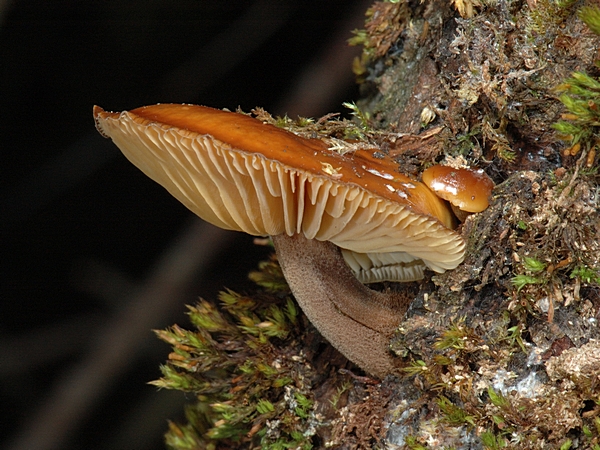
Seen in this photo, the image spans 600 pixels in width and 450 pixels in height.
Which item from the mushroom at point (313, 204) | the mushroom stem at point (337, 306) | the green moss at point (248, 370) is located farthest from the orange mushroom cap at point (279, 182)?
the green moss at point (248, 370)

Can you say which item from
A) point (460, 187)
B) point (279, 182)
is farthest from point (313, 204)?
point (460, 187)

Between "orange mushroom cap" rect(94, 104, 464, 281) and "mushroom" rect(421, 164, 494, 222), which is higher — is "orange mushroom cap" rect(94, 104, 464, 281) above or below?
above

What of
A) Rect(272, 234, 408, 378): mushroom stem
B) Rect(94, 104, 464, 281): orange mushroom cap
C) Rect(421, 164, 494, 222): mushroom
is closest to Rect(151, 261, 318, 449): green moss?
Rect(272, 234, 408, 378): mushroom stem

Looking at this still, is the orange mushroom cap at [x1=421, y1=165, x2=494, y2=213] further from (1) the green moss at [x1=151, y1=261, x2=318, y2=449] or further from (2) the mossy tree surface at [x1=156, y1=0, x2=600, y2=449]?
(1) the green moss at [x1=151, y1=261, x2=318, y2=449]

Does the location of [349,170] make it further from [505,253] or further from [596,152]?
[596,152]

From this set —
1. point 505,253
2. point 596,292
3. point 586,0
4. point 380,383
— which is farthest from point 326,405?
point 586,0
